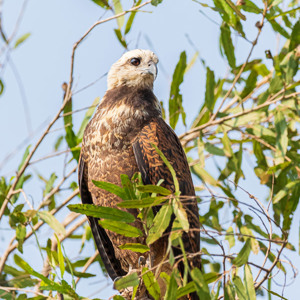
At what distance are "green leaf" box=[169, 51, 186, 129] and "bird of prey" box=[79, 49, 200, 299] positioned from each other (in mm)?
469

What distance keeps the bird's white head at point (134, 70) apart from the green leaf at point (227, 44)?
0.62 meters

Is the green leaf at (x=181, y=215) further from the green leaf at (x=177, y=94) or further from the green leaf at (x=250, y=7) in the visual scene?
the green leaf at (x=177, y=94)

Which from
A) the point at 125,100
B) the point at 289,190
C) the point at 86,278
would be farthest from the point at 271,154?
the point at 86,278

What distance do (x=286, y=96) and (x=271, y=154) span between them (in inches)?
33.1

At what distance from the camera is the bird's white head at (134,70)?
16.3ft

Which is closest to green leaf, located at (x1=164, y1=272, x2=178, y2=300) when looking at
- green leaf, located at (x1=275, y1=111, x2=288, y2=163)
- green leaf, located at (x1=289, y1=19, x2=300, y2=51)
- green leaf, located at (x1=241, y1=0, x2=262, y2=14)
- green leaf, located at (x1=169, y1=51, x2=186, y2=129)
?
green leaf, located at (x1=275, y1=111, x2=288, y2=163)

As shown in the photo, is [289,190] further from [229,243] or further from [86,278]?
[86,278]

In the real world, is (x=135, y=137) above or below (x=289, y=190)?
above

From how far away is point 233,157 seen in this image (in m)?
5.22

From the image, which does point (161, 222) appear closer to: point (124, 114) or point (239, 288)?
point (239, 288)

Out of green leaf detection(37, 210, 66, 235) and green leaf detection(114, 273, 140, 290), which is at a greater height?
green leaf detection(37, 210, 66, 235)

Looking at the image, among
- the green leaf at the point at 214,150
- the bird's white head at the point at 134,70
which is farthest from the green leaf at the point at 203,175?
the bird's white head at the point at 134,70

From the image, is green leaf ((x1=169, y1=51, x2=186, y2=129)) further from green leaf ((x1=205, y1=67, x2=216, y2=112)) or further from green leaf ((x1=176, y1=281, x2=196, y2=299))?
green leaf ((x1=176, y1=281, x2=196, y2=299))

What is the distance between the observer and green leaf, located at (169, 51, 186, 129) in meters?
5.36
